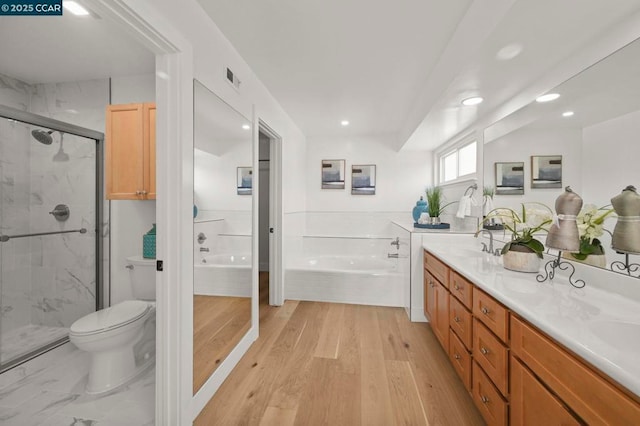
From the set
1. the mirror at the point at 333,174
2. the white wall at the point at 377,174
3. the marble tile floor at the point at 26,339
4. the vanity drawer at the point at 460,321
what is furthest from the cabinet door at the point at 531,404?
the mirror at the point at 333,174

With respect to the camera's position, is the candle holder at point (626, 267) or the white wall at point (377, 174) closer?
the candle holder at point (626, 267)

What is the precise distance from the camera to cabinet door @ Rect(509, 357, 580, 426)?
2.80ft

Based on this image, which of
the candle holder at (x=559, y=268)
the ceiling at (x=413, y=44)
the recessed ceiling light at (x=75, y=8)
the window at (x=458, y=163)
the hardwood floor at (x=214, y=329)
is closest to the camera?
the ceiling at (x=413, y=44)

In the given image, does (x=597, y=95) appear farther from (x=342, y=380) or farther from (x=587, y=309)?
(x=342, y=380)

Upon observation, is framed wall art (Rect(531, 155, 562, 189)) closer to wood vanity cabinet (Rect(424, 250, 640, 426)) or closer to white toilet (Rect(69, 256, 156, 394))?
wood vanity cabinet (Rect(424, 250, 640, 426))

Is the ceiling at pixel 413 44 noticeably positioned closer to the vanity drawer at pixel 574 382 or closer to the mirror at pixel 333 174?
the vanity drawer at pixel 574 382

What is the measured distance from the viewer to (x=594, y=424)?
2.36ft

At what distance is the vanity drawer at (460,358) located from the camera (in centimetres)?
157

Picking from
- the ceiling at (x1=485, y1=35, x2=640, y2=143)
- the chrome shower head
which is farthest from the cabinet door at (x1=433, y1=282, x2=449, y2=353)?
the chrome shower head

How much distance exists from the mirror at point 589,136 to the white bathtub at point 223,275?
2.14 m

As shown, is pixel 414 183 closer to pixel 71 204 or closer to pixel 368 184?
pixel 368 184

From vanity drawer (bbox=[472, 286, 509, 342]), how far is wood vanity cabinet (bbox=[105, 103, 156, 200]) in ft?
7.69

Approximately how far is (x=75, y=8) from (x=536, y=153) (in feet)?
9.61

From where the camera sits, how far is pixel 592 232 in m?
1.30
